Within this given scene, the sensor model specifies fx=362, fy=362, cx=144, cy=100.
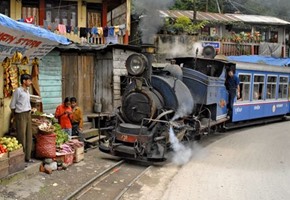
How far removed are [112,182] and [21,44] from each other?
328cm

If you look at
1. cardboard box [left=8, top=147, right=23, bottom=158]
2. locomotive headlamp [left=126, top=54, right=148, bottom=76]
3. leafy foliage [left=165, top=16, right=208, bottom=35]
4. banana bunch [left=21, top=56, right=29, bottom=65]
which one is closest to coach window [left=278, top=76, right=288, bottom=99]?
leafy foliage [left=165, top=16, right=208, bottom=35]

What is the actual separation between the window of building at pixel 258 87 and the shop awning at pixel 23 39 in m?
8.53

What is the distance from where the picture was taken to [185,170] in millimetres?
8102

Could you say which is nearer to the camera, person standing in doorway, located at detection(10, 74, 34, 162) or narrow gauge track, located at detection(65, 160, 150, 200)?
narrow gauge track, located at detection(65, 160, 150, 200)

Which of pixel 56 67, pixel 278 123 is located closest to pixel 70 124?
pixel 56 67

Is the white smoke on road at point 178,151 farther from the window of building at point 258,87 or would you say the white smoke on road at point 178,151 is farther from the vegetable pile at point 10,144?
the window of building at point 258,87

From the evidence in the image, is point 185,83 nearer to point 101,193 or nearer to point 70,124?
point 70,124

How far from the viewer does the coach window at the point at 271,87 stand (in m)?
15.2

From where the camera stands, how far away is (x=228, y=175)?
7.64 m

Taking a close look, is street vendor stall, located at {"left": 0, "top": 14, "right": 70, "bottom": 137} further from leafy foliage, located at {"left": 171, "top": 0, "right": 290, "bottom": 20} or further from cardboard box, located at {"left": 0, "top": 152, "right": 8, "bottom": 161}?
leafy foliage, located at {"left": 171, "top": 0, "right": 290, "bottom": 20}

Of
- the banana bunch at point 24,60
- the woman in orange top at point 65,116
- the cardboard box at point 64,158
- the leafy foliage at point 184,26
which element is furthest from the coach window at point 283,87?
the banana bunch at point 24,60

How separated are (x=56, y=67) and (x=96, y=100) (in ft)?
Answer: 6.33

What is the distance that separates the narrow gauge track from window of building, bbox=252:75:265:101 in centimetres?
737

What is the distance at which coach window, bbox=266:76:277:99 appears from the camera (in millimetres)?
15242
